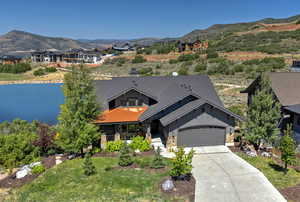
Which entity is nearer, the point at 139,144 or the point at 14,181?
the point at 14,181

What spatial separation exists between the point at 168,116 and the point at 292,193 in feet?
32.4

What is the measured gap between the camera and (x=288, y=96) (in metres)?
20.0

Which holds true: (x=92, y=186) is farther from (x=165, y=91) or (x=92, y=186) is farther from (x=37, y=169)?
(x=165, y=91)

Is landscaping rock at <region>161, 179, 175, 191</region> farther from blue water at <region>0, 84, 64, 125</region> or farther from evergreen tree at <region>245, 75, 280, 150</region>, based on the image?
blue water at <region>0, 84, 64, 125</region>

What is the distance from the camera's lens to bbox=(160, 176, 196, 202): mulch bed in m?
12.2

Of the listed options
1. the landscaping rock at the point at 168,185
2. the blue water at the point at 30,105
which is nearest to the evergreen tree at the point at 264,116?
the landscaping rock at the point at 168,185

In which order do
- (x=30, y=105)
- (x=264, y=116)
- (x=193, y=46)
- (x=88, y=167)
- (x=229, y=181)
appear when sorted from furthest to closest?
(x=193, y=46) → (x=30, y=105) → (x=264, y=116) → (x=88, y=167) → (x=229, y=181)

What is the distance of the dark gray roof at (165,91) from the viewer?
757 inches

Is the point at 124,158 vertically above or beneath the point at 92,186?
above

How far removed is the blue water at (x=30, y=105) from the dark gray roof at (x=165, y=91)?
10366mm

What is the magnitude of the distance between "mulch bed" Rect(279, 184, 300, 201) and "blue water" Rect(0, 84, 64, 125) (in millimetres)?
24806

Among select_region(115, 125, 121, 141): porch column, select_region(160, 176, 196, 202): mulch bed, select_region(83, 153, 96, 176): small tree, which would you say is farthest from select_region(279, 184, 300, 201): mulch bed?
select_region(115, 125, 121, 141): porch column

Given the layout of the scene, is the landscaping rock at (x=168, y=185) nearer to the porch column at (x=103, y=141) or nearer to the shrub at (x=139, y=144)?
the shrub at (x=139, y=144)

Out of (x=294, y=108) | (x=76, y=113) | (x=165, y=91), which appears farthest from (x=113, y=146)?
(x=294, y=108)
